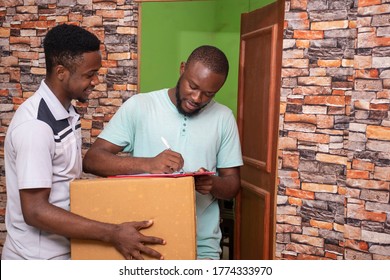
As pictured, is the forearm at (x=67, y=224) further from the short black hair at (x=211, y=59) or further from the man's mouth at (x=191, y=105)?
the short black hair at (x=211, y=59)

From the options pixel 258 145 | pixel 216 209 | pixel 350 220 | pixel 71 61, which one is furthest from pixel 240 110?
pixel 71 61

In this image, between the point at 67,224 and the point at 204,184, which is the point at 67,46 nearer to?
the point at 67,224

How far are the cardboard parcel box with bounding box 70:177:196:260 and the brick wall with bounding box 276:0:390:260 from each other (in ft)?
4.68

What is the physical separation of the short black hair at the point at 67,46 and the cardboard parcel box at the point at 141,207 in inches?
14.1

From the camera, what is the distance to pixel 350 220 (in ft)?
8.22

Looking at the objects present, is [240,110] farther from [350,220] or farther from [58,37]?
[58,37]

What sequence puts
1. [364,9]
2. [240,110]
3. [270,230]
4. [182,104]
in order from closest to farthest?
[182,104] → [364,9] → [270,230] → [240,110]

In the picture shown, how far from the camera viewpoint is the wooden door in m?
2.78

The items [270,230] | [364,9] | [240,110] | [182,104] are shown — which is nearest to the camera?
[182,104]

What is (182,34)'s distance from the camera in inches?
159

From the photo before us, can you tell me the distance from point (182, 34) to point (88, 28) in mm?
1191

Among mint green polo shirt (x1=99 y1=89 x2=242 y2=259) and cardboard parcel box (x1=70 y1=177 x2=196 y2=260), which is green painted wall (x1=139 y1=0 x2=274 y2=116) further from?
cardboard parcel box (x1=70 y1=177 x2=196 y2=260)

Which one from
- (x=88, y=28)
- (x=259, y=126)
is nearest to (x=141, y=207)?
(x=259, y=126)

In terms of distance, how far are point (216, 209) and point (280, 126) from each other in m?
1.13
